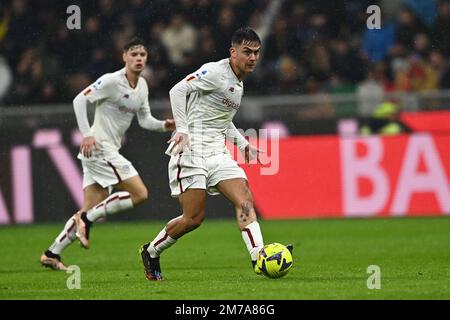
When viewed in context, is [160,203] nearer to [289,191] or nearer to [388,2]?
[289,191]

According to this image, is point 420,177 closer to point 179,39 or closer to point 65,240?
point 179,39

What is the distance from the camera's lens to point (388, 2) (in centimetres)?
1762

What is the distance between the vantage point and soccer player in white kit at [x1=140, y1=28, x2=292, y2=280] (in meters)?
8.85

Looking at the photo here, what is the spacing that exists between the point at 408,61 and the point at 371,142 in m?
2.62

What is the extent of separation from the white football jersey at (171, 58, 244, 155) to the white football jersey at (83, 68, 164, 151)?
1713 mm

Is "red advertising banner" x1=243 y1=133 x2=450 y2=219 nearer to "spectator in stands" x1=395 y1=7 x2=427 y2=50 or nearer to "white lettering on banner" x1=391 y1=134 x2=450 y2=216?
"white lettering on banner" x1=391 y1=134 x2=450 y2=216

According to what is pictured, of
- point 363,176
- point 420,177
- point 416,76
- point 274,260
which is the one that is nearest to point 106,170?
point 274,260

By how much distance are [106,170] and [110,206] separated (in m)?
0.51

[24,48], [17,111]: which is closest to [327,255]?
[17,111]

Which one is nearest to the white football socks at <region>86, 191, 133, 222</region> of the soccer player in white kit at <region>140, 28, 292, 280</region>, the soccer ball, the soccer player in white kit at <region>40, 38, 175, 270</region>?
the soccer player in white kit at <region>40, 38, 175, 270</region>

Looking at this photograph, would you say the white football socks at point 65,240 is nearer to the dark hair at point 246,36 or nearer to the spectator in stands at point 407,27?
the dark hair at point 246,36

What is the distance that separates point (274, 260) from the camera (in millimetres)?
8516

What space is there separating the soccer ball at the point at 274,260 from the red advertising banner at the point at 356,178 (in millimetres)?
6732

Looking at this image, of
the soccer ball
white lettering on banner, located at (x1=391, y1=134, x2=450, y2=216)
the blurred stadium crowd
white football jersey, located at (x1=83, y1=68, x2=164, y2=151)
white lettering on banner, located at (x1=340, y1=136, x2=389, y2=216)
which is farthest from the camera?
the blurred stadium crowd
